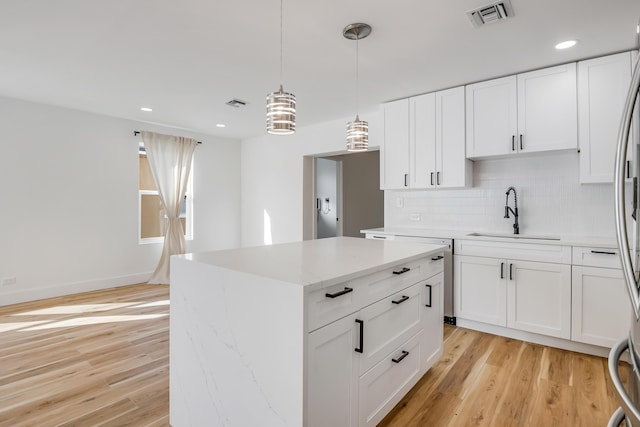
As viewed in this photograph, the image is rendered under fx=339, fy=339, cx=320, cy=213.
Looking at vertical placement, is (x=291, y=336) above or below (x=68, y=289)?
above

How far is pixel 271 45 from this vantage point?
2.65m

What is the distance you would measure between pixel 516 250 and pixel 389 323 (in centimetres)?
182

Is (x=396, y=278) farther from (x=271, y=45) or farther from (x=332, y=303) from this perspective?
(x=271, y=45)

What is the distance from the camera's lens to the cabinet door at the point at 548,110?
2.90 m

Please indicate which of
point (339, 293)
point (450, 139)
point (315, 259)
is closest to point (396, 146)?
point (450, 139)

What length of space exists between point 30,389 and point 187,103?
10.4 ft

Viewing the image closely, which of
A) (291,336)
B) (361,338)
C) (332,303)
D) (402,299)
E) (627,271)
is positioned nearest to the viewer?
(627,271)

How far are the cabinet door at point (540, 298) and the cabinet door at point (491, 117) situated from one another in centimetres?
112

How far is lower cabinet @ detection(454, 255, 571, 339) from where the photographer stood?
278 cm

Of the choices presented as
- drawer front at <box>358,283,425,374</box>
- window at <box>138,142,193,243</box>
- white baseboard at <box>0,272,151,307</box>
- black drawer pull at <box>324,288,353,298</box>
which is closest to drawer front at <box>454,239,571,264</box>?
drawer front at <box>358,283,425,374</box>

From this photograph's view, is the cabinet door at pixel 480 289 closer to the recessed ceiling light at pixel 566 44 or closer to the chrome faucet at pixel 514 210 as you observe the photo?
the chrome faucet at pixel 514 210

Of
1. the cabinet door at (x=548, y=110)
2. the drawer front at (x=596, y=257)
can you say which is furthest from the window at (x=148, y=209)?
the drawer front at (x=596, y=257)

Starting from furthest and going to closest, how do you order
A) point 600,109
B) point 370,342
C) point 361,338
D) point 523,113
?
point 523,113, point 600,109, point 370,342, point 361,338

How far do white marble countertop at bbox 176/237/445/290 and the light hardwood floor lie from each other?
35.6 inches
